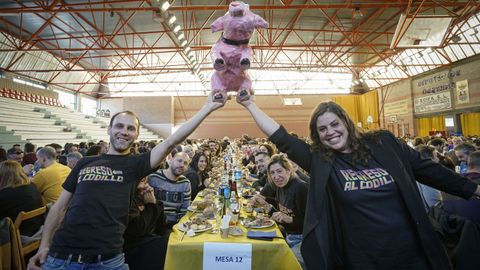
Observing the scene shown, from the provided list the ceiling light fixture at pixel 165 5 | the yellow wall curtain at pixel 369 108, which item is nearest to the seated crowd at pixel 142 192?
the ceiling light fixture at pixel 165 5

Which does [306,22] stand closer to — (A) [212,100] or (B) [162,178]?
(B) [162,178]

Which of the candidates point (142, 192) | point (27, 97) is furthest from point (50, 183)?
point (27, 97)

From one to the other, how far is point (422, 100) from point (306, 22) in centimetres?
1033

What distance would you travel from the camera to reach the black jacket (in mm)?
1308

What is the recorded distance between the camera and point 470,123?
49.4ft

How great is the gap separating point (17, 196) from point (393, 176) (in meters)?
3.46

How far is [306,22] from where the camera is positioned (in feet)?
42.4

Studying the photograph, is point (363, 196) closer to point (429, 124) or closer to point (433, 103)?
point (433, 103)

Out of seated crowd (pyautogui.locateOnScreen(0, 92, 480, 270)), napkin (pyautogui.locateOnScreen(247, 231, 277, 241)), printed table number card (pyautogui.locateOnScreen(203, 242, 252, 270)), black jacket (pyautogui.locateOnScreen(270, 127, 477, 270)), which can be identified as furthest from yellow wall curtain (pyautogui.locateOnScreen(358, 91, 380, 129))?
black jacket (pyautogui.locateOnScreen(270, 127, 477, 270))

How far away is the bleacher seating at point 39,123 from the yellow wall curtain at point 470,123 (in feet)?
71.5

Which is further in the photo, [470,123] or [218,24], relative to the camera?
[470,123]

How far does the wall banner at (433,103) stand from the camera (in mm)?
15409

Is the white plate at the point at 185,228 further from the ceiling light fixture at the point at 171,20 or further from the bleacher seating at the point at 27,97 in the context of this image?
the bleacher seating at the point at 27,97

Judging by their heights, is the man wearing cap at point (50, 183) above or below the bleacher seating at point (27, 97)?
below
